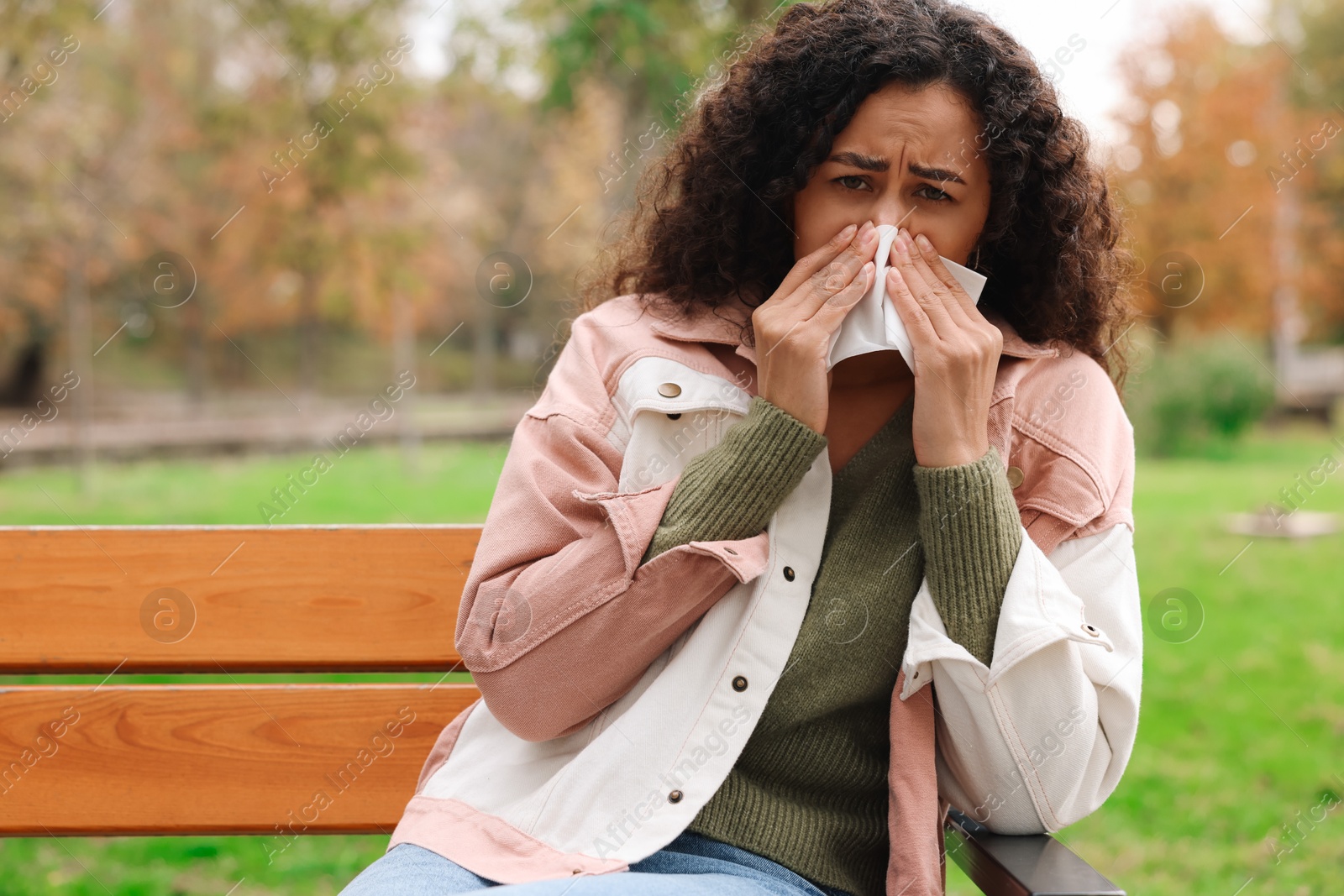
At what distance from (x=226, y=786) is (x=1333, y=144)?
2171 cm

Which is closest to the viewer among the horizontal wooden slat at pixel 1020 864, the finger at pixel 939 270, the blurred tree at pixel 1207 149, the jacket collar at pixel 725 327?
the horizontal wooden slat at pixel 1020 864

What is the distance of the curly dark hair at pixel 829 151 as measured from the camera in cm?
197

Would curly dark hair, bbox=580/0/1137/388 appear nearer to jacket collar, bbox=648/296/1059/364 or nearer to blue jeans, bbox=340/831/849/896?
jacket collar, bbox=648/296/1059/364

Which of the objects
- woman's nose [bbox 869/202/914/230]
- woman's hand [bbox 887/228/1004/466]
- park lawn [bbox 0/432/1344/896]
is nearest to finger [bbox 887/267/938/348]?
woman's hand [bbox 887/228/1004/466]

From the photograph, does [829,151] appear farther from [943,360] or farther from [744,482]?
[744,482]

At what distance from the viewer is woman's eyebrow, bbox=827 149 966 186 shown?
76.4 inches

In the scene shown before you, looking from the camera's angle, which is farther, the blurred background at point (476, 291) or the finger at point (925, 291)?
the blurred background at point (476, 291)

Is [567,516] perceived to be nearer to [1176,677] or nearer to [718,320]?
[718,320]

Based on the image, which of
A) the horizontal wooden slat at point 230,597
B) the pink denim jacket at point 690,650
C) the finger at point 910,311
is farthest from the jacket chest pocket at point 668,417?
the horizontal wooden slat at point 230,597

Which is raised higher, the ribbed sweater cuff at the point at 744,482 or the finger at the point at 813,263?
the finger at the point at 813,263

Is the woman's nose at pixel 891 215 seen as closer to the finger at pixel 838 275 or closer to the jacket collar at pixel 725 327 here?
the finger at pixel 838 275

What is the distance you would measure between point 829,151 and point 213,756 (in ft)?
5.57

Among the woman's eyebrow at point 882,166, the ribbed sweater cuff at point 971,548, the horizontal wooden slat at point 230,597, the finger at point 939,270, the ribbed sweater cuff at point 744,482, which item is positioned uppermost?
the woman's eyebrow at point 882,166

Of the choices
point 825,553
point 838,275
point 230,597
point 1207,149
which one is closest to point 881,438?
point 825,553
